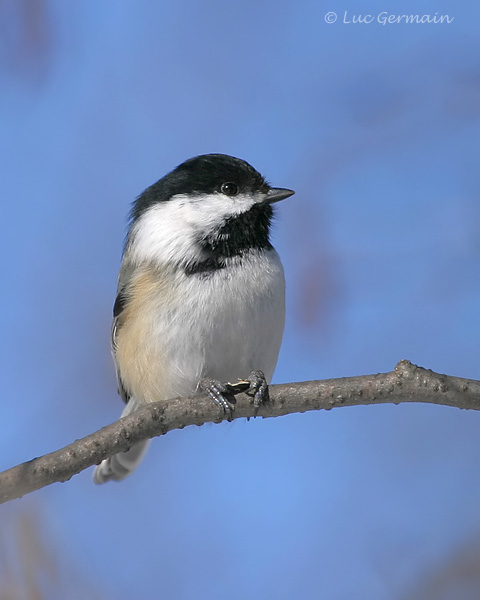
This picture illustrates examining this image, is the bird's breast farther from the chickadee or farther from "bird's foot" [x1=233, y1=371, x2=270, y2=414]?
"bird's foot" [x1=233, y1=371, x2=270, y2=414]

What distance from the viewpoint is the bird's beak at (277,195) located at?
2852 millimetres

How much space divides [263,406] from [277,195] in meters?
1.08

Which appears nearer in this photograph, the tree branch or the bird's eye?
the tree branch

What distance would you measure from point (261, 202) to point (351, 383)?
3.79 feet

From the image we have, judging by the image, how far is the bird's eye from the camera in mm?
2885

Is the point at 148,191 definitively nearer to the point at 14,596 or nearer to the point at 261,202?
the point at 261,202

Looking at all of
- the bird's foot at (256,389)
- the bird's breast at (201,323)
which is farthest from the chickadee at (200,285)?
the bird's foot at (256,389)

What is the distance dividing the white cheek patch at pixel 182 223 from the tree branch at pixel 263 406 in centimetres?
79

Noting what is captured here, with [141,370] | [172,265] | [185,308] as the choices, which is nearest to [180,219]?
[172,265]

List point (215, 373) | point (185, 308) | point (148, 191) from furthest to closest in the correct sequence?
point (148, 191) < point (215, 373) < point (185, 308)

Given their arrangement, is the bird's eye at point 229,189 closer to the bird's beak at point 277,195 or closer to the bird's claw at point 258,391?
the bird's beak at point 277,195

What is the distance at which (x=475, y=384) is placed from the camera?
1.88 metres

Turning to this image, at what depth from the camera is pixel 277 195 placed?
113 inches

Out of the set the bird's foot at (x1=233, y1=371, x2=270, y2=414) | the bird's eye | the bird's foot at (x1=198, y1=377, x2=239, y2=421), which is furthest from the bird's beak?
the bird's foot at (x1=198, y1=377, x2=239, y2=421)
